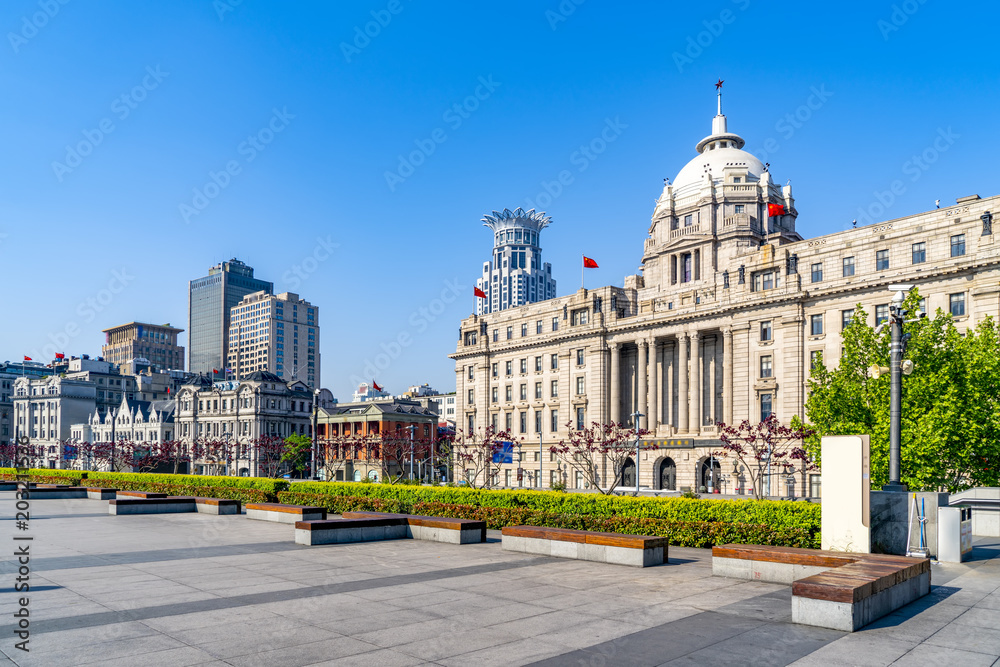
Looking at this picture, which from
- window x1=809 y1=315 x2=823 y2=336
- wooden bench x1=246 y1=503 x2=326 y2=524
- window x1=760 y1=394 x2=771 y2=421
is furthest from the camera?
window x1=760 y1=394 x2=771 y2=421

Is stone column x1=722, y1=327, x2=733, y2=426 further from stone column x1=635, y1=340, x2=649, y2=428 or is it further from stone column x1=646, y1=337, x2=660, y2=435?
stone column x1=635, y1=340, x2=649, y2=428

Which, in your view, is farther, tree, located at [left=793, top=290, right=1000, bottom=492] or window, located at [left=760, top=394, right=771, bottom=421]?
window, located at [left=760, top=394, right=771, bottom=421]

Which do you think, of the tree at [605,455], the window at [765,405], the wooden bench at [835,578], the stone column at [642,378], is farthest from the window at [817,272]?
the wooden bench at [835,578]

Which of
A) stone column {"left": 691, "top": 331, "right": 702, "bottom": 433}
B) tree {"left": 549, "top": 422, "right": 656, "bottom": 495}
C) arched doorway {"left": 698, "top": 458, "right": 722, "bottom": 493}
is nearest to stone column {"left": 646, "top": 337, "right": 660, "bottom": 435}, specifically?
tree {"left": 549, "top": 422, "right": 656, "bottom": 495}

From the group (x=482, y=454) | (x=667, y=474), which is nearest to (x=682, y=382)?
(x=667, y=474)

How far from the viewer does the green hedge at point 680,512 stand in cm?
2303

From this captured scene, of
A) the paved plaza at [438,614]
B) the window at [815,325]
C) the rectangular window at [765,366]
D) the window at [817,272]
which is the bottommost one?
the paved plaza at [438,614]

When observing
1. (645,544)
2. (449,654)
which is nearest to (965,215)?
(645,544)

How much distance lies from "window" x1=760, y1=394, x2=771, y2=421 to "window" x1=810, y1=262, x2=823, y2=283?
1059cm

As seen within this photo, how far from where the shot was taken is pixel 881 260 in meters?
57.8

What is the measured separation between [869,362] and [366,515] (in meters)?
23.0

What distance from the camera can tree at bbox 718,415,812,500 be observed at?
55.8 meters

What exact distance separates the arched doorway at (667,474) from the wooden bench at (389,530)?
50944 mm

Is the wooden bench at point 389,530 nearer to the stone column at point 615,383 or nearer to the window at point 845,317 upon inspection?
the window at point 845,317
